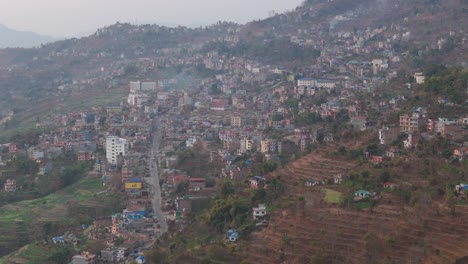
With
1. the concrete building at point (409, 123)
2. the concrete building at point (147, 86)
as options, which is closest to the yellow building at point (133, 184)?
the concrete building at point (409, 123)

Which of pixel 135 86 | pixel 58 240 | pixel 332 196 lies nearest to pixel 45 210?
pixel 58 240

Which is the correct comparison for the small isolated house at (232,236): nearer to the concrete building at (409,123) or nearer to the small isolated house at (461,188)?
the small isolated house at (461,188)

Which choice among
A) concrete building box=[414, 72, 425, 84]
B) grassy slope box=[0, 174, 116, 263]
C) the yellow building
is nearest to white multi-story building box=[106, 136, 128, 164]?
grassy slope box=[0, 174, 116, 263]

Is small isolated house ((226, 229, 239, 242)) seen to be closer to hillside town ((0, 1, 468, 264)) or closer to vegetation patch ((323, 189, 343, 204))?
hillside town ((0, 1, 468, 264))

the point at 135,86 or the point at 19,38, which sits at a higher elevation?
the point at 19,38

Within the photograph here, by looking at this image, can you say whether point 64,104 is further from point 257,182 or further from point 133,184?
point 257,182

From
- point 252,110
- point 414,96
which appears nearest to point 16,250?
point 414,96
